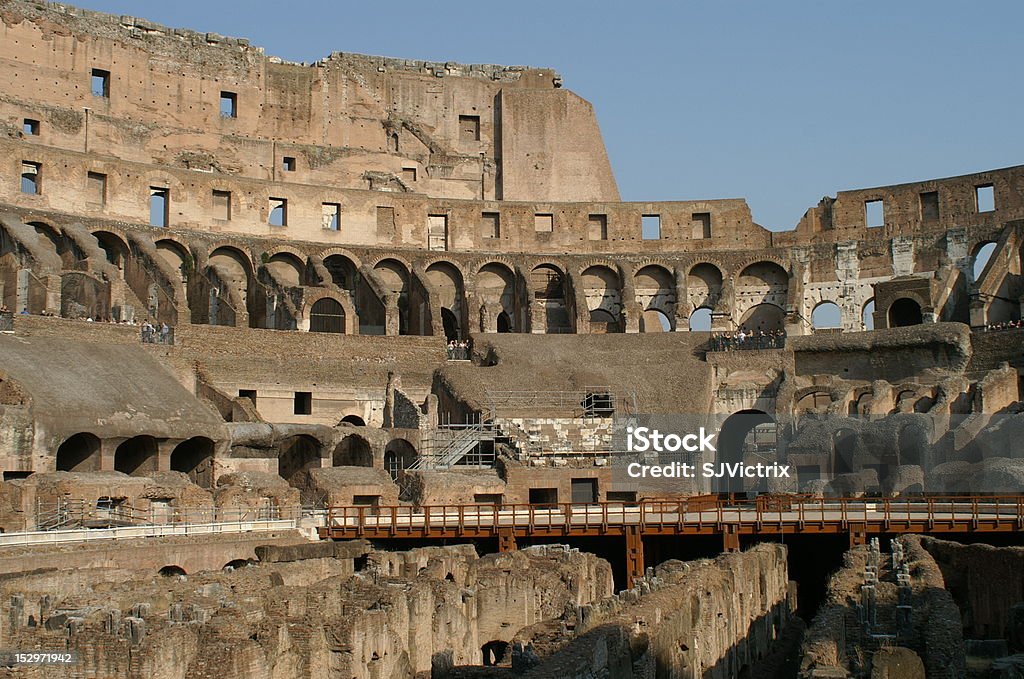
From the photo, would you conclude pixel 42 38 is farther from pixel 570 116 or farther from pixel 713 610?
pixel 713 610

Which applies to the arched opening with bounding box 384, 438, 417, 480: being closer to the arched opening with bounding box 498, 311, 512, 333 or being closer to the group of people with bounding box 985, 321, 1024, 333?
the arched opening with bounding box 498, 311, 512, 333

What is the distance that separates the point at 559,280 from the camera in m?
54.8

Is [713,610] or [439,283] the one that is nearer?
[713,610]

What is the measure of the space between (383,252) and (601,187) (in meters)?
13.9

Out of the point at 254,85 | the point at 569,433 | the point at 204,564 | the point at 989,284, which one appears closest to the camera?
the point at 204,564

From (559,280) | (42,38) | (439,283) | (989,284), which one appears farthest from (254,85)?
(989,284)

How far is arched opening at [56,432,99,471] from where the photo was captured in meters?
32.9

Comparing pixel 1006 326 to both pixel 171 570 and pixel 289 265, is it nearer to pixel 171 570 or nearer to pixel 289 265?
pixel 289 265

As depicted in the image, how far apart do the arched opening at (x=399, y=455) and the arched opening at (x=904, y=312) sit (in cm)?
2188

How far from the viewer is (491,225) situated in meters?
55.4

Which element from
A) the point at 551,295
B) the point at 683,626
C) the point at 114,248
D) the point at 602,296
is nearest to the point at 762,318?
the point at 602,296

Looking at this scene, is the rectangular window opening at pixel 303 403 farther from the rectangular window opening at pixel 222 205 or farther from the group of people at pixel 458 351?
the rectangular window opening at pixel 222 205

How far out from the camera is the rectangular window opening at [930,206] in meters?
52.6

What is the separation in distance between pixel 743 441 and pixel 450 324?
49.6 feet
